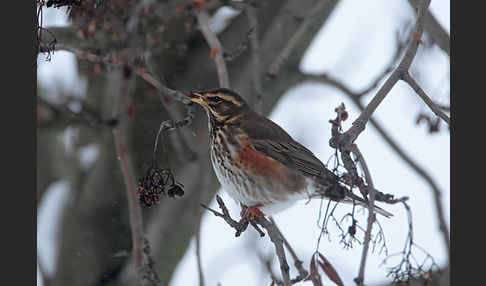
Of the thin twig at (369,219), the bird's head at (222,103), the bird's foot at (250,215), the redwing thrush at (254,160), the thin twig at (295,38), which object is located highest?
the thin twig at (295,38)

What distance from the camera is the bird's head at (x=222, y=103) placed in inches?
146

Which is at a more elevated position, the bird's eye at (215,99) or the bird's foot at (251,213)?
the bird's eye at (215,99)

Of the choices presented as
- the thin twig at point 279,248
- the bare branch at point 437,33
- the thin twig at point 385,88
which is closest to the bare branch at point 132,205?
the thin twig at point 279,248

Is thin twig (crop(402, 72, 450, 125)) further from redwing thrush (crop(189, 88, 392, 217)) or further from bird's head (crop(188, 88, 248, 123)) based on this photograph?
bird's head (crop(188, 88, 248, 123))

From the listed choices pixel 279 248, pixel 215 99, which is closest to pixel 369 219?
pixel 279 248

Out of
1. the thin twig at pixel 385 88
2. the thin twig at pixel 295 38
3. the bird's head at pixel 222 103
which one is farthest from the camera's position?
the thin twig at pixel 295 38

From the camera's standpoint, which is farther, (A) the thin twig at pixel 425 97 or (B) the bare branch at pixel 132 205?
(B) the bare branch at pixel 132 205

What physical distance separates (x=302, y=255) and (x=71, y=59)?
3.21 metres

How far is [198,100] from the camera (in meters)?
3.70

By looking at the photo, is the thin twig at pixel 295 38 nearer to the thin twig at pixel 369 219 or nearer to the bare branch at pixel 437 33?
the bare branch at pixel 437 33

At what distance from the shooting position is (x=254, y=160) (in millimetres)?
3678

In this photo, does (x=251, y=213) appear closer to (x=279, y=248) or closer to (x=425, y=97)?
(x=279, y=248)

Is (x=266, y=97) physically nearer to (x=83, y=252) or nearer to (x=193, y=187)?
(x=193, y=187)
